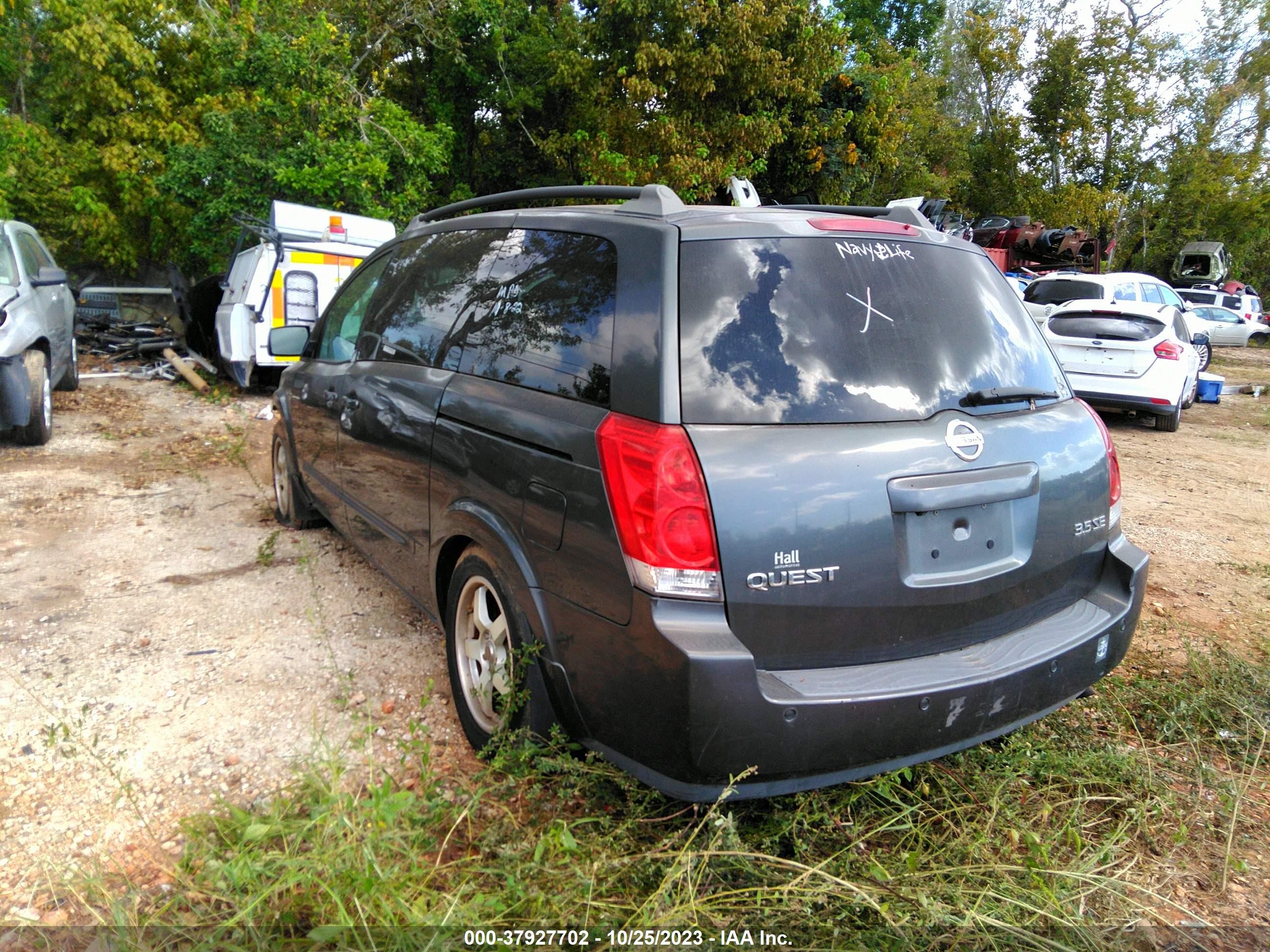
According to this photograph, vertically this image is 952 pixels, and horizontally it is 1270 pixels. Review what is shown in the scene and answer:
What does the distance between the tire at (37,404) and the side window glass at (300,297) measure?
7.92 feet

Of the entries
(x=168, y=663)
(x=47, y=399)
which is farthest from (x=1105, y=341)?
(x=47, y=399)

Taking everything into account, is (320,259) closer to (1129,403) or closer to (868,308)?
(868,308)

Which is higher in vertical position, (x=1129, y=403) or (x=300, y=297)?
(x=300, y=297)

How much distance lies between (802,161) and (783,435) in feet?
57.0

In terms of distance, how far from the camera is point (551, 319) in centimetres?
290

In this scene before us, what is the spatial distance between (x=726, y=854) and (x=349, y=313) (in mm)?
3478

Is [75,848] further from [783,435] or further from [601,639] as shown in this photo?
[783,435]

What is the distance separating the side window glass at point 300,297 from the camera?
9.62m

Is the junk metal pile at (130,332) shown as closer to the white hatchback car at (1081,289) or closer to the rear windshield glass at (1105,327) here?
the rear windshield glass at (1105,327)

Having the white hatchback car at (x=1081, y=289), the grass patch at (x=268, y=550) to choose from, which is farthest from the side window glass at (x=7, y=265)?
the white hatchback car at (x=1081, y=289)

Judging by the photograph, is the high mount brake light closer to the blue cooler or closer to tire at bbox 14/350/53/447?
tire at bbox 14/350/53/447

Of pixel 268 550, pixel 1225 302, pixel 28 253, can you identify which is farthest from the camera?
pixel 1225 302

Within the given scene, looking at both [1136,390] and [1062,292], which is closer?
[1136,390]

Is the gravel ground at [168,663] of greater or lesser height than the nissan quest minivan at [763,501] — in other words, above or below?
below
